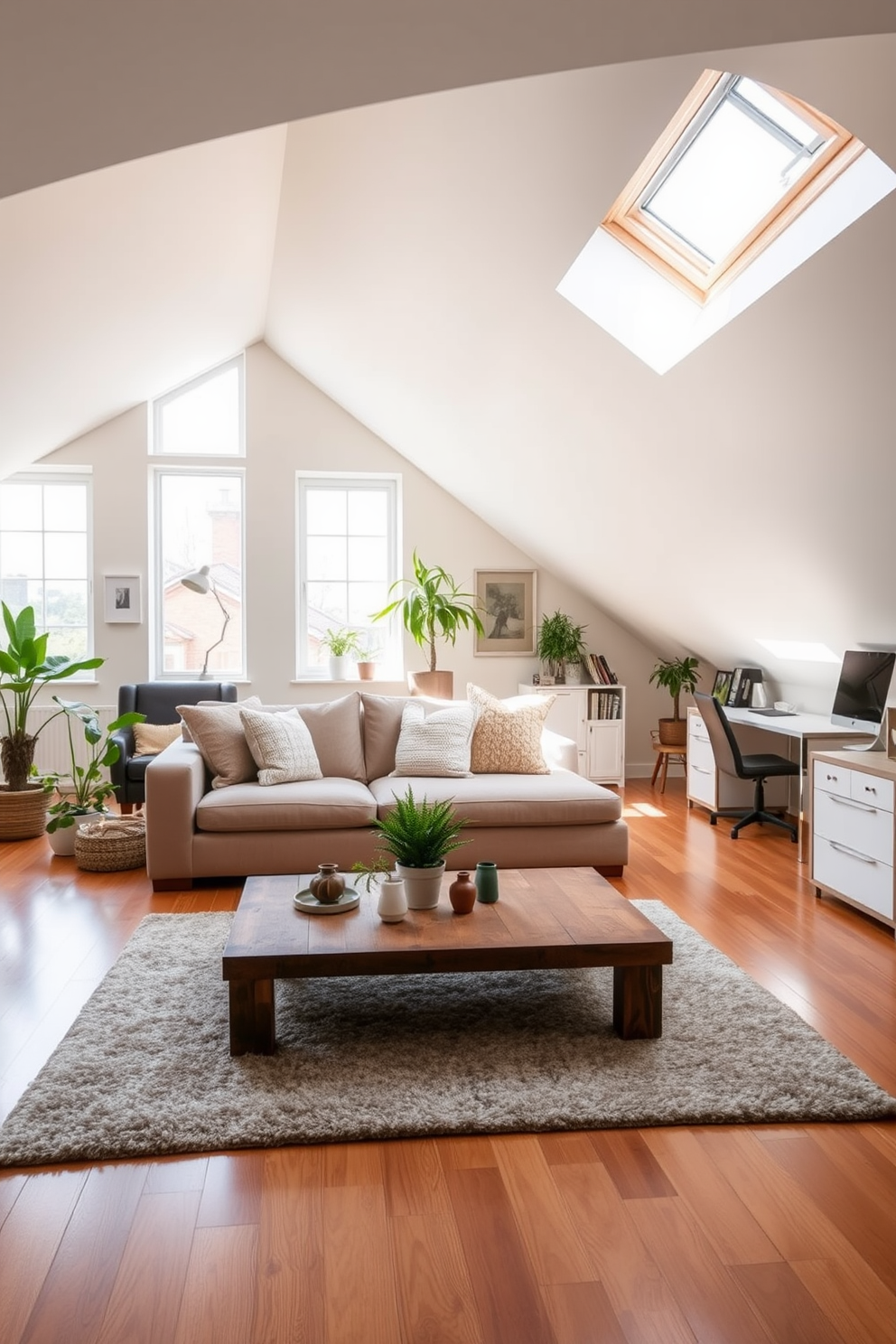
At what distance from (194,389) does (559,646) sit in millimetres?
3330

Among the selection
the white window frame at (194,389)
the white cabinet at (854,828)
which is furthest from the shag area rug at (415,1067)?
the white window frame at (194,389)

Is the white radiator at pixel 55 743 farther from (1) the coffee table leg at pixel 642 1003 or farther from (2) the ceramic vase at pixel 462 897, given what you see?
(1) the coffee table leg at pixel 642 1003

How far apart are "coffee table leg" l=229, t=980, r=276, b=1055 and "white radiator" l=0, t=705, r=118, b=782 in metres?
4.70

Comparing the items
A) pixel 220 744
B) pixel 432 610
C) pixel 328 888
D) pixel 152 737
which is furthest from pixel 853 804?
pixel 152 737

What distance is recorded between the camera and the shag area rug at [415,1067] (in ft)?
7.29

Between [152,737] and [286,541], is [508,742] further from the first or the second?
[286,541]

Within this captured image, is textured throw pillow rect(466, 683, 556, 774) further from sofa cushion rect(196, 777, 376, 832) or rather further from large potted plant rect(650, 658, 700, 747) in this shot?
large potted plant rect(650, 658, 700, 747)

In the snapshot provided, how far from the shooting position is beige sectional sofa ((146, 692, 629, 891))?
4242 millimetres

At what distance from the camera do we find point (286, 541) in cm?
715

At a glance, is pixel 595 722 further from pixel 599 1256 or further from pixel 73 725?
pixel 599 1256

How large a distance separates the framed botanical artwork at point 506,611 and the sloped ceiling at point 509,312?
0.67 metres

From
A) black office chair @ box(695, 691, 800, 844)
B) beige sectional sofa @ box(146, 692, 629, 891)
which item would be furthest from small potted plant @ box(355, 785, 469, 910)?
black office chair @ box(695, 691, 800, 844)

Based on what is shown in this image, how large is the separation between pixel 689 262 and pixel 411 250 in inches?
52.6

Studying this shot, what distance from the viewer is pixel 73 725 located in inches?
270
